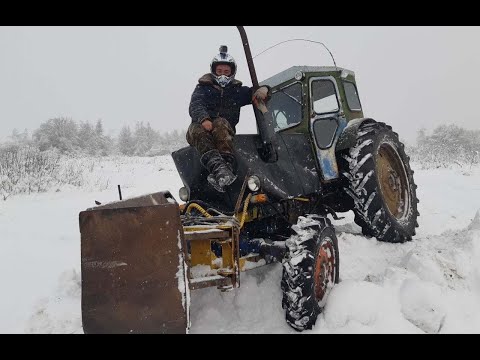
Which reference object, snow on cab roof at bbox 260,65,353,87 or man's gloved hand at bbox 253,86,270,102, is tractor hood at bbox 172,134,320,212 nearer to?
man's gloved hand at bbox 253,86,270,102

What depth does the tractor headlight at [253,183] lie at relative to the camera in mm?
3559

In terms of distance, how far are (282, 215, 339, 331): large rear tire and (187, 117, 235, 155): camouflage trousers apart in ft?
3.29

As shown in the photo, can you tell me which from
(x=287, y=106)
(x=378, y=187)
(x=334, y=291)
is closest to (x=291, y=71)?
(x=287, y=106)

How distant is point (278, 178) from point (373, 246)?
1544 millimetres

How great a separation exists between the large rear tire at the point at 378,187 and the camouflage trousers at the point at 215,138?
1.66m

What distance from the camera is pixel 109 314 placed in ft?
7.87

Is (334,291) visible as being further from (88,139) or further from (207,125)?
(88,139)

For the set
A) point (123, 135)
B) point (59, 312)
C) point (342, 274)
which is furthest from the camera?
point (123, 135)

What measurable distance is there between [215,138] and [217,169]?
0.39 m

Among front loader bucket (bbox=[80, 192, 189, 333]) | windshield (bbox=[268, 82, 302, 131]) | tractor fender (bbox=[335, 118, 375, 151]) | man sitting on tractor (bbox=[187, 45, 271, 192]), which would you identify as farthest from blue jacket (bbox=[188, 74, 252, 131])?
front loader bucket (bbox=[80, 192, 189, 333])

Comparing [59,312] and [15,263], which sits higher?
[15,263]

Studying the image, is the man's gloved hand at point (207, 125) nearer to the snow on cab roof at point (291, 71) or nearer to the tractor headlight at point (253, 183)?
the tractor headlight at point (253, 183)

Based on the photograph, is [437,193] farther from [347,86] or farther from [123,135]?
[123,135]

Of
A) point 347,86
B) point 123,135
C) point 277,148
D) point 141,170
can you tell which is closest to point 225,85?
point 277,148
